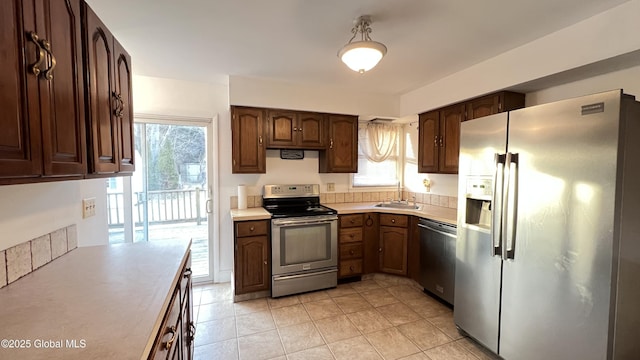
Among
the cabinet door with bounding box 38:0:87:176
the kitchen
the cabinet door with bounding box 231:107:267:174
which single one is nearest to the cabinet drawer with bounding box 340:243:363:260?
the kitchen

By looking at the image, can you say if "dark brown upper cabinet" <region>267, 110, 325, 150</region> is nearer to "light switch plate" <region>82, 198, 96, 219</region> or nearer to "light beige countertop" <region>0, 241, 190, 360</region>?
"light switch plate" <region>82, 198, 96, 219</region>

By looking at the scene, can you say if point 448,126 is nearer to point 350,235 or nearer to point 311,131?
point 311,131

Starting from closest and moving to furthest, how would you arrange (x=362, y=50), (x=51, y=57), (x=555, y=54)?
(x=51, y=57) → (x=362, y=50) → (x=555, y=54)

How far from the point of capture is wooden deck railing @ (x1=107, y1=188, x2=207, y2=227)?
2.96 m

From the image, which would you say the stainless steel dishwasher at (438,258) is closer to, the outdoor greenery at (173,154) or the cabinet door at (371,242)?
the cabinet door at (371,242)

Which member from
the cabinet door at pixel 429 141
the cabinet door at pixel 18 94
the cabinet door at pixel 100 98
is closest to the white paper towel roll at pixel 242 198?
the cabinet door at pixel 100 98

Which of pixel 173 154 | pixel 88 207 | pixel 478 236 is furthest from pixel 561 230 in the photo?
pixel 173 154

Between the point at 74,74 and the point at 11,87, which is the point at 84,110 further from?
the point at 11,87

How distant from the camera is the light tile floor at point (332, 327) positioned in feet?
6.82

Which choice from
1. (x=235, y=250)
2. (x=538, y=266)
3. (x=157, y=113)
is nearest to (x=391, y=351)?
(x=538, y=266)

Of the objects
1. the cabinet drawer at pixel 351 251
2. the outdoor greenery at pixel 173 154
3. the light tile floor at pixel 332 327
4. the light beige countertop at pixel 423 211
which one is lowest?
the light tile floor at pixel 332 327

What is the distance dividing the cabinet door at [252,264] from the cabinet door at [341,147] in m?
1.26

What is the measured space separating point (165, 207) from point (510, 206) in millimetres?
3388

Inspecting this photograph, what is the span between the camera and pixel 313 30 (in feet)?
6.43
